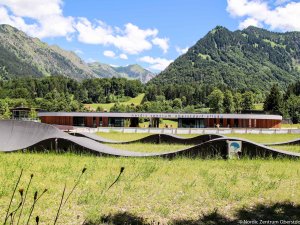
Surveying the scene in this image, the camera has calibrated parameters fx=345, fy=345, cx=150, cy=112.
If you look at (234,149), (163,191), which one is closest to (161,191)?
(163,191)

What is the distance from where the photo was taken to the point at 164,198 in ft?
25.3

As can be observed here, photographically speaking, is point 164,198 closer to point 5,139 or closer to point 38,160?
point 38,160

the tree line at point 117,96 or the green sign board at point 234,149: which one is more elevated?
the tree line at point 117,96

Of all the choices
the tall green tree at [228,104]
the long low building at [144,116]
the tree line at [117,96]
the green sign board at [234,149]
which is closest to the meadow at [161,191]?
the green sign board at [234,149]

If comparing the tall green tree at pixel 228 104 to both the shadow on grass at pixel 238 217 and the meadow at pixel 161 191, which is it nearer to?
the meadow at pixel 161 191

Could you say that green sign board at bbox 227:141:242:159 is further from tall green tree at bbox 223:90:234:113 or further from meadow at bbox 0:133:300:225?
tall green tree at bbox 223:90:234:113

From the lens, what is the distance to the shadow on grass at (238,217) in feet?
20.4

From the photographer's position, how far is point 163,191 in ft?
27.1

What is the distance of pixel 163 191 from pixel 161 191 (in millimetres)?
53

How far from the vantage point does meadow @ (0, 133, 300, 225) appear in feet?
21.6

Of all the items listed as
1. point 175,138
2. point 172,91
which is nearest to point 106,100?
point 172,91

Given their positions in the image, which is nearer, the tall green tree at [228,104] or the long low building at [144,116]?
the long low building at [144,116]

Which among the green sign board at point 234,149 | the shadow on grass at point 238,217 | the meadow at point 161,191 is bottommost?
the shadow on grass at point 238,217

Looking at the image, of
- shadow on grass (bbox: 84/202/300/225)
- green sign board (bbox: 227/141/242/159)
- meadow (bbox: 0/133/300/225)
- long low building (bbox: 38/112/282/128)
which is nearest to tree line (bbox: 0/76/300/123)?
long low building (bbox: 38/112/282/128)
